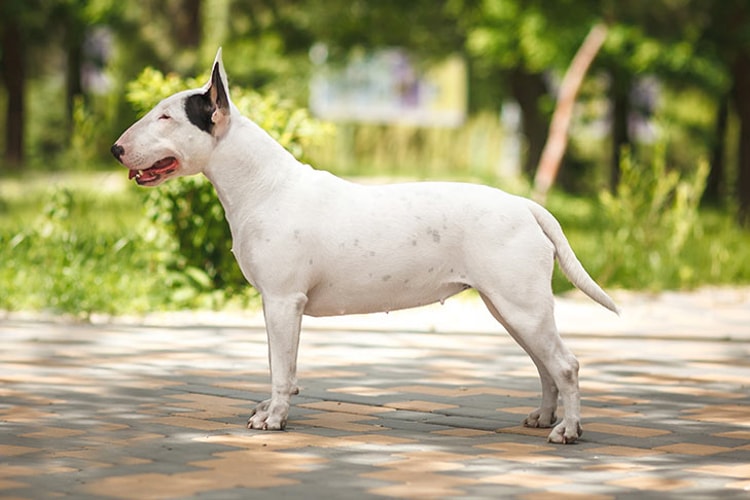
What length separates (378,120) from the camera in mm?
52312

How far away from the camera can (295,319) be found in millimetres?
7156

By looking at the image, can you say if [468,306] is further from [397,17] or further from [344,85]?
[344,85]

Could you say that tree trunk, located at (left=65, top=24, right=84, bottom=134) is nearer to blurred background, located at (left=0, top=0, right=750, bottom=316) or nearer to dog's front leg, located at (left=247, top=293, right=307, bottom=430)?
blurred background, located at (left=0, top=0, right=750, bottom=316)

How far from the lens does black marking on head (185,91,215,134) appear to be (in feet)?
23.8

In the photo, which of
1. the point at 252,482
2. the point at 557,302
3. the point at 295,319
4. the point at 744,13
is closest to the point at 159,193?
the point at 557,302

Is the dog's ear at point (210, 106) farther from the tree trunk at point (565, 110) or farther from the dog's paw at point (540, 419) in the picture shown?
the tree trunk at point (565, 110)

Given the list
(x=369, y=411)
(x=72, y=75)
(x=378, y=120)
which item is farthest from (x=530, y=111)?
(x=369, y=411)

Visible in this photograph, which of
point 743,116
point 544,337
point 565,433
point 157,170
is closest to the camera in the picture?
point 565,433

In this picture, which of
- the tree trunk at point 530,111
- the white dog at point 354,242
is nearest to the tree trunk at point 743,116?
the tree trunk at point 530,111

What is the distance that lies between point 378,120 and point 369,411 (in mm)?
44788

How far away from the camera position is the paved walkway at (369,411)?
19.4 feet

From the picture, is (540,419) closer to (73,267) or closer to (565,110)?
(73,267)

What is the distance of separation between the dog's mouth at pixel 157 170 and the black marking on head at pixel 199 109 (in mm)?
212

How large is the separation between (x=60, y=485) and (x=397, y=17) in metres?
24.3
